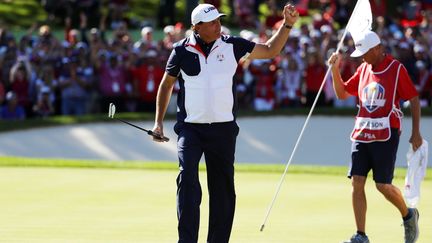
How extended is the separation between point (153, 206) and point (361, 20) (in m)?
3.13

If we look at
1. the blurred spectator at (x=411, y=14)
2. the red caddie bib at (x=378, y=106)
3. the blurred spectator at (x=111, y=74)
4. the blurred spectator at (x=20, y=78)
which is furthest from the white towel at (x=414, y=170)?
the blurred spectator at (x=411, y=14)

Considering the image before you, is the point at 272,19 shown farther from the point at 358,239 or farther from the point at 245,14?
the point at 358,239

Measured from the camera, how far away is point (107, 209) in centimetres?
1188

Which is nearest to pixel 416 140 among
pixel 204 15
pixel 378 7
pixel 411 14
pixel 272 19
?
pixel 204 15

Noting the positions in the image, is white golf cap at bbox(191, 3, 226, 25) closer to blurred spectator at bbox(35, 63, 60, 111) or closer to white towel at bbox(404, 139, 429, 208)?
white towel at bbox(404, 139, 429, 208)

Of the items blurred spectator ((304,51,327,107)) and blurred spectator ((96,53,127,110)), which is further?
blurred spectator ((96,53,127,110))

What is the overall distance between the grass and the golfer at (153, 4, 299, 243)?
77cm

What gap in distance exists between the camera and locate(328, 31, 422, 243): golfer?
9.72m

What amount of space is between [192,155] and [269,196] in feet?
13.1

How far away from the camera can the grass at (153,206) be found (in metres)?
10.2

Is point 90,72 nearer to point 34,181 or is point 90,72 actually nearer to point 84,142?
point 84,142

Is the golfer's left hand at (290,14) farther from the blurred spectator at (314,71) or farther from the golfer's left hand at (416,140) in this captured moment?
the blurred spectator at (314,71)

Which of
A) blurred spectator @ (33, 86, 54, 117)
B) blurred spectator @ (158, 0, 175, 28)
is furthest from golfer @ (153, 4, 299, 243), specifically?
blurred spectator @ (158, 0, 175, 28)

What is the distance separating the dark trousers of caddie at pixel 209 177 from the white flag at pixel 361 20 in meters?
1.45
